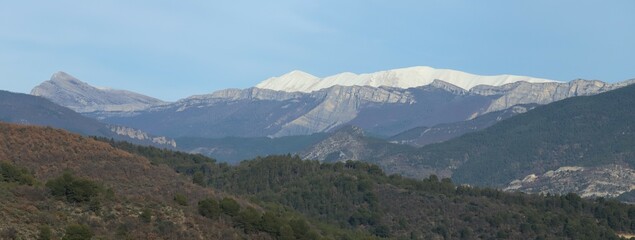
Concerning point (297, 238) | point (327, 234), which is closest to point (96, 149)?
point (327, 234)

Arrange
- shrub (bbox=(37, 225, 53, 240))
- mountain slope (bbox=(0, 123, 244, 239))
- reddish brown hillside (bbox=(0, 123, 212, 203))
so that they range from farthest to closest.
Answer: reddish brown hillside (bbox=(0, 123, 212, 203)) < mountain slope (bbox=(0, 123, 244, 239)) < shrub (bbox=(37, 225, 53, 240))

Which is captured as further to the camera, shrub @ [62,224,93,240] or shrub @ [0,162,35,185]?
shrub @ [0,162,35,185]

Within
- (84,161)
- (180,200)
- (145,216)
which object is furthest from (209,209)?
(84,161)

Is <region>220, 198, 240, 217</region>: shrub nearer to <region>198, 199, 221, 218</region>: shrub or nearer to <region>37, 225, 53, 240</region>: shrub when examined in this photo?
<region>198, 199, 221, 218</region>: shrub

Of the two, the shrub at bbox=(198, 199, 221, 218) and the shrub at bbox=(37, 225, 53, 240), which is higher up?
the shrub at bbox=(198, 199, 221, 218)

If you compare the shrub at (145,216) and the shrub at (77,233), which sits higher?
the shrub at (145,216)

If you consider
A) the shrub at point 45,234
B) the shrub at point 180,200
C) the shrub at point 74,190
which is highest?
the shrub at point 74,190

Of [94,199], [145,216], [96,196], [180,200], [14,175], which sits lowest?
[145,216]

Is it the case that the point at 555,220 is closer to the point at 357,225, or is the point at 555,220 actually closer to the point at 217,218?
the point at 357,225

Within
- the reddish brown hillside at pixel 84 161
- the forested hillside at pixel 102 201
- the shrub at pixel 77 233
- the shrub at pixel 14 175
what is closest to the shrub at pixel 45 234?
the forested hillside at pixel 102 201

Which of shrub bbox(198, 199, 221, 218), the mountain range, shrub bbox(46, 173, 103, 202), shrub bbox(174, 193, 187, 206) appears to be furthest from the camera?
shrub bbox(174, 193, 187, 206)

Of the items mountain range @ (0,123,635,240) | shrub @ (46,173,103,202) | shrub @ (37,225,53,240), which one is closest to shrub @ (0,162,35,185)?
mountain range @ (0,123,635,240)

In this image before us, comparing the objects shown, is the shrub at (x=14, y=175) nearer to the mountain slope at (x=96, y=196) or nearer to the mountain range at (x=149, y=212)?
the mountain range at (x=149, y=212)

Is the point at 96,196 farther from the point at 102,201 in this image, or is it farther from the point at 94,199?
the point at 94,199
